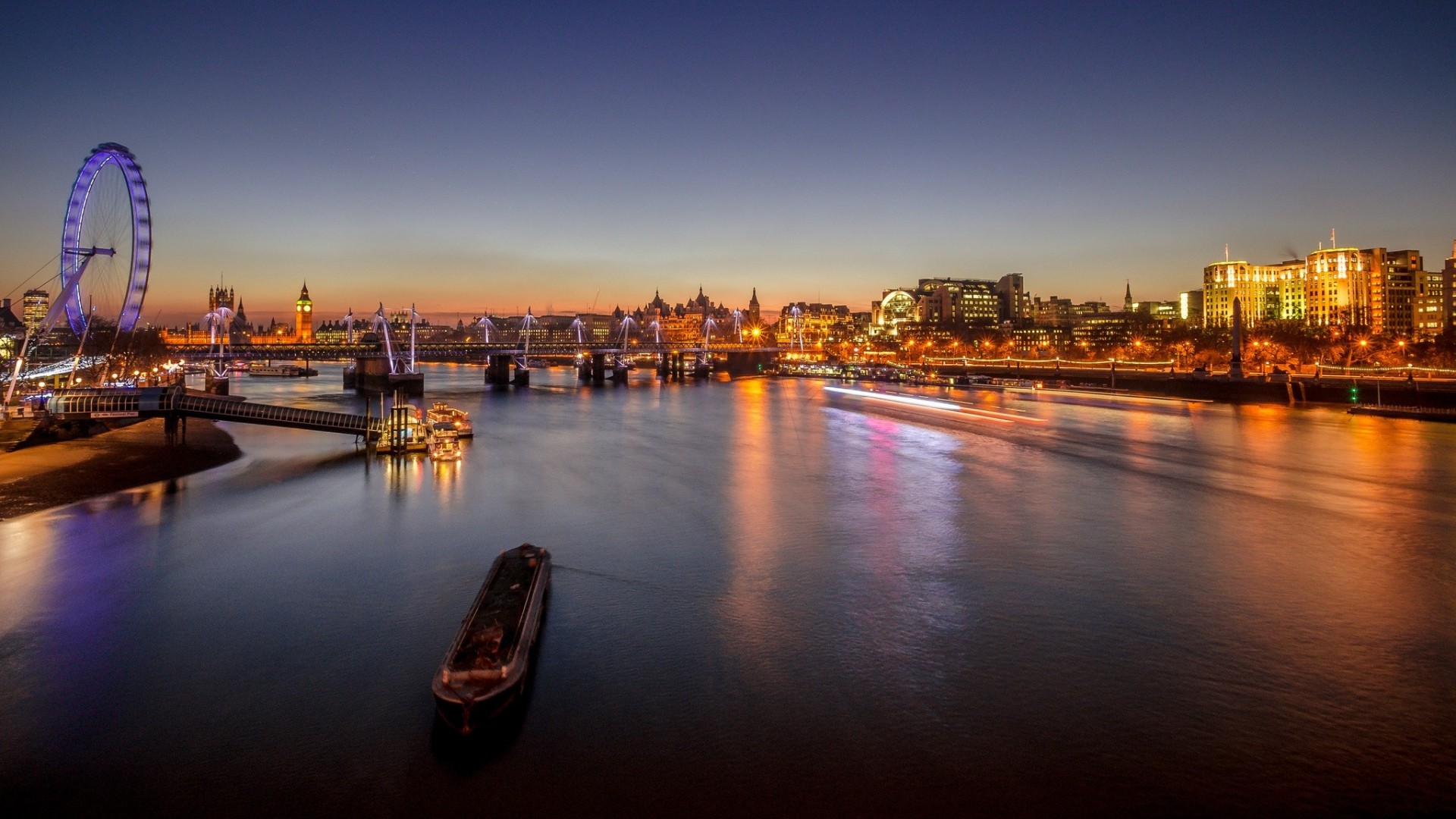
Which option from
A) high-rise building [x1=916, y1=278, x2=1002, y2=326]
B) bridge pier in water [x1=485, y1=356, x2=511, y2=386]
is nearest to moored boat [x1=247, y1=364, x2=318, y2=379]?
bridge pier in water [x1=485, y1=356, x2=511, y2=386]

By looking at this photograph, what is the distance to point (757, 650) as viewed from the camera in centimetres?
1070

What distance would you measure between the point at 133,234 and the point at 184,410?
8710 mm

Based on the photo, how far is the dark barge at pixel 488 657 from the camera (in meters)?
8.12

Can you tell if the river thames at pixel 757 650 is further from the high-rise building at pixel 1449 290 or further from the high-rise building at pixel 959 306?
the high-rise building at pixel 959 306

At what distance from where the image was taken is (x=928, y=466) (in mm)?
29188

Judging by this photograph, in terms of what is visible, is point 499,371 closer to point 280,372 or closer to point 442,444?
point 280,372

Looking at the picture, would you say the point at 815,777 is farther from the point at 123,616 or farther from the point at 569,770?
the point at 123,616

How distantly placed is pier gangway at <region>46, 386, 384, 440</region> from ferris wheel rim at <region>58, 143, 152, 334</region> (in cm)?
315

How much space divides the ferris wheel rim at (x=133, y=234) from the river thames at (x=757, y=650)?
16085 millimetres

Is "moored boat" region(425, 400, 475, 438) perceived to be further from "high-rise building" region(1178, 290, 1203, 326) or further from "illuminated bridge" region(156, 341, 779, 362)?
"high-rise building" region(1178, 290, 1203, 326)

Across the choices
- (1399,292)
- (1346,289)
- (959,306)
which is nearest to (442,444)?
(1346,289)

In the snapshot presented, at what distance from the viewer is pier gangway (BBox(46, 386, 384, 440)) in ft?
103

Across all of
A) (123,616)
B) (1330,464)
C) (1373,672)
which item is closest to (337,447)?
(123,616)

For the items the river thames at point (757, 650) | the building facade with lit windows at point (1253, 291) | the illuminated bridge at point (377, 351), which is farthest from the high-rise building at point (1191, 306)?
the river thames at point (757, 650)
